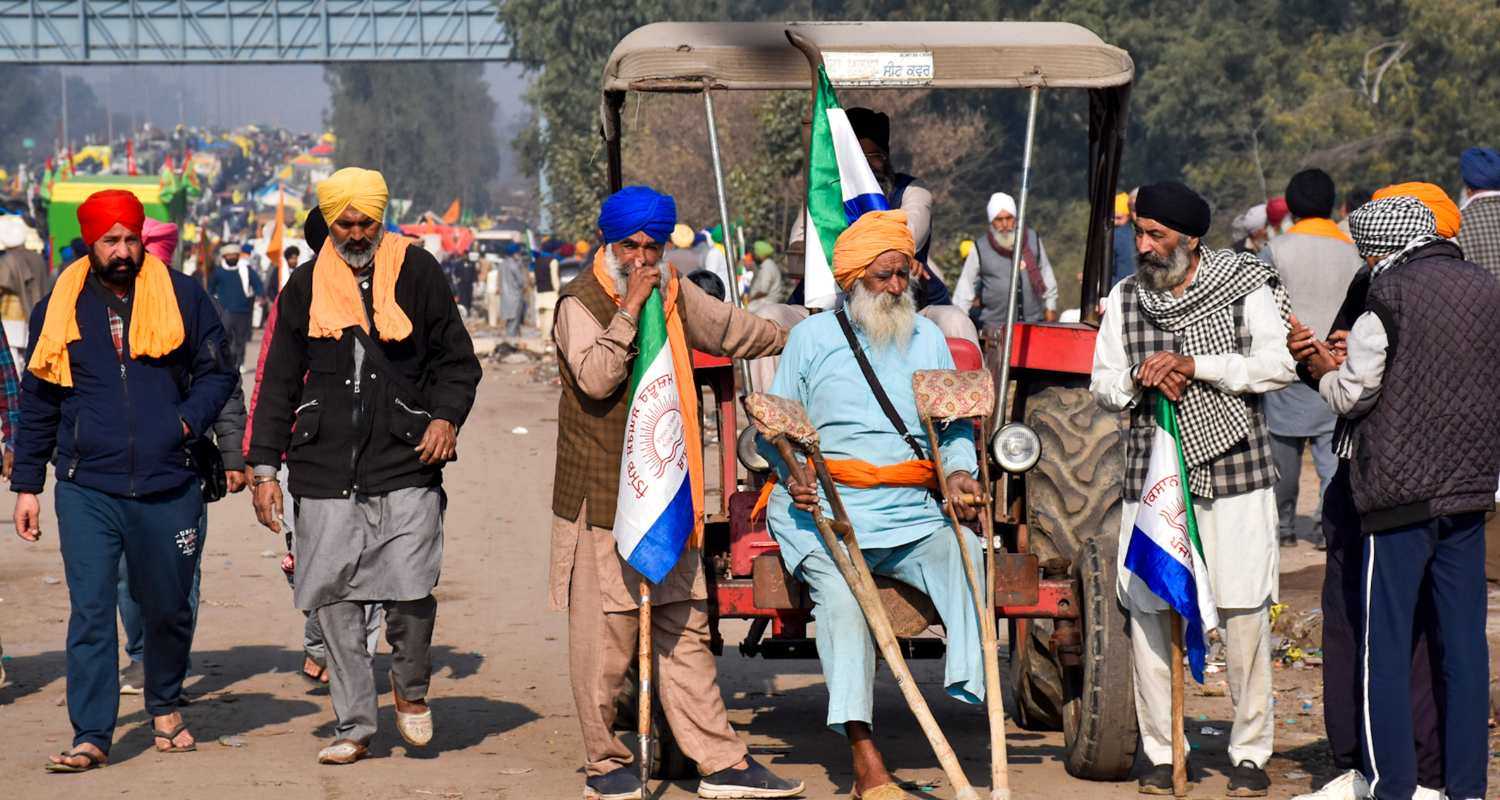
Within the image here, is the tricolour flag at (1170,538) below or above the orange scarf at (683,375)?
below

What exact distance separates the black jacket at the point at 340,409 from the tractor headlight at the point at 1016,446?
72.7 inches

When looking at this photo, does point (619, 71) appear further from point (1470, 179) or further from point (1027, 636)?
point (1470, 179)

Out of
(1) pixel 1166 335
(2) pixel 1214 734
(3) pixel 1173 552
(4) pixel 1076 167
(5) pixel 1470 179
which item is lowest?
(2) pixel 1214 734

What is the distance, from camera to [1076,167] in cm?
4941

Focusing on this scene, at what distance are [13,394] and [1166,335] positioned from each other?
4266mm

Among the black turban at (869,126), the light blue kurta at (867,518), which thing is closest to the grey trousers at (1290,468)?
the black turban at (869,126)

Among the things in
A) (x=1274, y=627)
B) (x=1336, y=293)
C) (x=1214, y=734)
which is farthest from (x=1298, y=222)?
Answer: (x=1214, y=734)

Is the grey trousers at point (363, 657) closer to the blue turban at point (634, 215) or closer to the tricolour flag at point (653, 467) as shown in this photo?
the tricolour flag at point (653, 467)

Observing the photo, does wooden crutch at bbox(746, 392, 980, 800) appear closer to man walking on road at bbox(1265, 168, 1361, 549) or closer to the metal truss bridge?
man walking on road at bbox(1265, 168, 1361, 549)

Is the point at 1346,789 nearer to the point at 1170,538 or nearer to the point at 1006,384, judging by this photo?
the point at 1170,538

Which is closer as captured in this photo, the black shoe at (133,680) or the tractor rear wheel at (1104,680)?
the tractor rear wheel at (1104,680)

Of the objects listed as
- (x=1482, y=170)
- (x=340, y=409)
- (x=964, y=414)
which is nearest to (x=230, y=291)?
(x=1482, y=170)

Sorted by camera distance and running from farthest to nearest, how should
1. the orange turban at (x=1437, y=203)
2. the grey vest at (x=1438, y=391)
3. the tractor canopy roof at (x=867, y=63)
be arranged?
the tractor canopy roof at (x=867, y=63), the orange turban at (x=1437, y=203), the grey vest at (x=1438, y=391)

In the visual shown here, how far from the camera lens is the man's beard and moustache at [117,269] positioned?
7.56 metres
